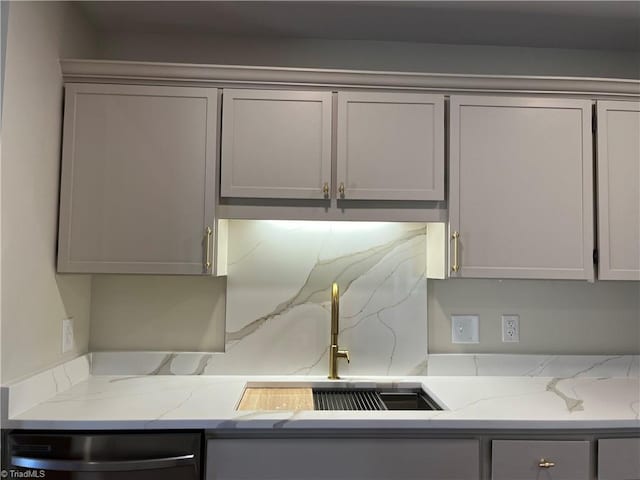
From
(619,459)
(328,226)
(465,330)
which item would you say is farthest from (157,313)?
(619,459)

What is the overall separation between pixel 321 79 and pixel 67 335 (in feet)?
4.75

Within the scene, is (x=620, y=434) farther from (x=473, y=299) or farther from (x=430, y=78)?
(x=430, y=78)

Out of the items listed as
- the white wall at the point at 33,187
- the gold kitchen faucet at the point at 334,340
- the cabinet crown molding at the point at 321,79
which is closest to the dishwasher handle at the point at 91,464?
the white wall at the point at 33,187

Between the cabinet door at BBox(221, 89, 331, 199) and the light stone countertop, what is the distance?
2.61 ft

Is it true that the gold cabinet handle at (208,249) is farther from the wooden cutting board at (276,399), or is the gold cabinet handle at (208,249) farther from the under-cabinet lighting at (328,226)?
the wooden cutting board at (276,399)

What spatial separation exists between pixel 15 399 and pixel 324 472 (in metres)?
1.01

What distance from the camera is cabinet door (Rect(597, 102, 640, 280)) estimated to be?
1.73 meters

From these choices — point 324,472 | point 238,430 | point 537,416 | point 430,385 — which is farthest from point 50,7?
point 537,416

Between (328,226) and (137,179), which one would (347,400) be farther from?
(137,179)

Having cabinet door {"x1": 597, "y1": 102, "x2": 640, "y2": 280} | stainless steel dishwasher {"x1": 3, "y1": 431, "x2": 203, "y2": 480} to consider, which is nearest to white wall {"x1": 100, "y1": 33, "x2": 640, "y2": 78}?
cabinet door {"x1": 597, "y1": 102, "x2": 640, "y2": 280}

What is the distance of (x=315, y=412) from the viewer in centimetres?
141

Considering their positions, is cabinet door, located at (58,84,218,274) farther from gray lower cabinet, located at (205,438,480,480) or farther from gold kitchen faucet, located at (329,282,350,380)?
gray lower cabinet, located at (205,438,480,480)

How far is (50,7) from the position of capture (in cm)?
157

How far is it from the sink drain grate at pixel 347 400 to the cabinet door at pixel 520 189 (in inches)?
24.7
